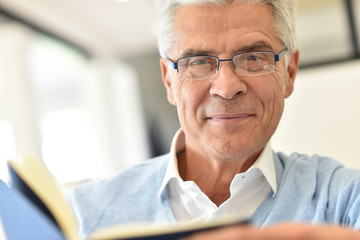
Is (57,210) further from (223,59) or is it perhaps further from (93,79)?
(93,79)

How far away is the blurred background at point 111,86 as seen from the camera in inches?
64.7

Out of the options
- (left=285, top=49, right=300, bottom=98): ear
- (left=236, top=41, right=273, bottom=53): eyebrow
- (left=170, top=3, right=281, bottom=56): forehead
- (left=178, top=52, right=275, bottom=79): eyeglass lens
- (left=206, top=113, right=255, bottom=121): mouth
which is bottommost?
(left=206, top=113, right=255, bottom=121): mouth

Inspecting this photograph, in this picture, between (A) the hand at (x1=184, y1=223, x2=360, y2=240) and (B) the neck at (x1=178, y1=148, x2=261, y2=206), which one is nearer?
(A) the hand at (x1=184, y1=223, x2=360, y2=240)

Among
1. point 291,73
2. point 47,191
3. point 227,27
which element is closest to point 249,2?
point 227,27

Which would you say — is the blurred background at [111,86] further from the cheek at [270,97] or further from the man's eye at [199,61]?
the man's eye at [199,61]

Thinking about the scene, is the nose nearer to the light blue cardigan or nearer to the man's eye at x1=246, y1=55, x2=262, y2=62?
the man's eye at x1=246, y1=55, x2=262, y2=62

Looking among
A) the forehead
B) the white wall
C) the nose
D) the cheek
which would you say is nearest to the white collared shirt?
the cheek

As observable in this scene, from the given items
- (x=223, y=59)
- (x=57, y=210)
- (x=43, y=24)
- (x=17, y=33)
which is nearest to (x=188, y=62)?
(x=223, y=59)

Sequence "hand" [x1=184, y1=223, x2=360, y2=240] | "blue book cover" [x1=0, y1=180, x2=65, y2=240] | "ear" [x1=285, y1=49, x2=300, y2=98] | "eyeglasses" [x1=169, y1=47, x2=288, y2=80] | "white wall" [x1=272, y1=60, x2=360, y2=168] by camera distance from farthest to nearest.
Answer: "white wall" [x1=272, y1=60, x2=360, y2=168], "ear" [x1=285, y1=49, x2=300, y2=98], "eyeglasses" [x1=169, y1=47, x2=288, y2=80], "blue book cover" [x1=0, y1=180, x2=65, y2=240], "hand" [x1=184, y1=223, x2=360, y2=240]

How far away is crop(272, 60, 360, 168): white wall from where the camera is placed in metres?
1.58

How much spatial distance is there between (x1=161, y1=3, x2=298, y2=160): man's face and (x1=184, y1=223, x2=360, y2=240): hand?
645 millimetres

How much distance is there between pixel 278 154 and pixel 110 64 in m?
6.54

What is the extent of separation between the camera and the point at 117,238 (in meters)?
0.52

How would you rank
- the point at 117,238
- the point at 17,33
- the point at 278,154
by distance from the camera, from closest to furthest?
the point at 117,238 → the point at 278,154 → the point at 17,33
